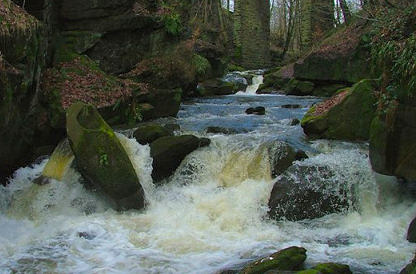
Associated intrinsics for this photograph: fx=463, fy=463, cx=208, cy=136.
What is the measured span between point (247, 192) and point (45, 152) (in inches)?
180

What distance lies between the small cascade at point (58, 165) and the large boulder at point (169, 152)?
5.40 feet

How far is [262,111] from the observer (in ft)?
46.3

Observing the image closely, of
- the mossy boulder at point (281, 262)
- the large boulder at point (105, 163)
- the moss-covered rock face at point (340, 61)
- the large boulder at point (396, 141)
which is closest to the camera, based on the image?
the mossy boulder at point (281, 262)

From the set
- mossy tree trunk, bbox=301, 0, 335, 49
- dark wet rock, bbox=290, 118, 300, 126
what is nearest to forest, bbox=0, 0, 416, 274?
dark wet rock, bbox=290, 118, 300, 126

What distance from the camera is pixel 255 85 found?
23.0m

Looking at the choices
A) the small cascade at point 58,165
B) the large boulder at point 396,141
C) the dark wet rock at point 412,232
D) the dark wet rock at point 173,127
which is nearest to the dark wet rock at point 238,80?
the dark wet rock at point 173,127

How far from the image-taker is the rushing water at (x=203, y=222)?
6.28 metres

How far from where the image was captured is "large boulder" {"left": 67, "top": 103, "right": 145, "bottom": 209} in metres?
8.04

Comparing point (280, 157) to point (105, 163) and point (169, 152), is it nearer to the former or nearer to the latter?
point (169, 152)

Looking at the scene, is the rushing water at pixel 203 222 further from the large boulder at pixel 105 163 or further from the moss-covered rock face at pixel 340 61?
the moss-covered rock face at pixel 340 61

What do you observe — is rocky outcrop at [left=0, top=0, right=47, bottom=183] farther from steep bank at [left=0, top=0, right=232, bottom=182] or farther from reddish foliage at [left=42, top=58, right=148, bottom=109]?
reddish foliage at [left=42, top=58, right=148, bottom=109]

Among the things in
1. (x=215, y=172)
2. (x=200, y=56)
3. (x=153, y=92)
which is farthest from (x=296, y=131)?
(x=200, y=56)

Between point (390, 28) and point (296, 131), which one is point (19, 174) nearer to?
point (296, 131)

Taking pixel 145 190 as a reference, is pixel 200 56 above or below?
above
